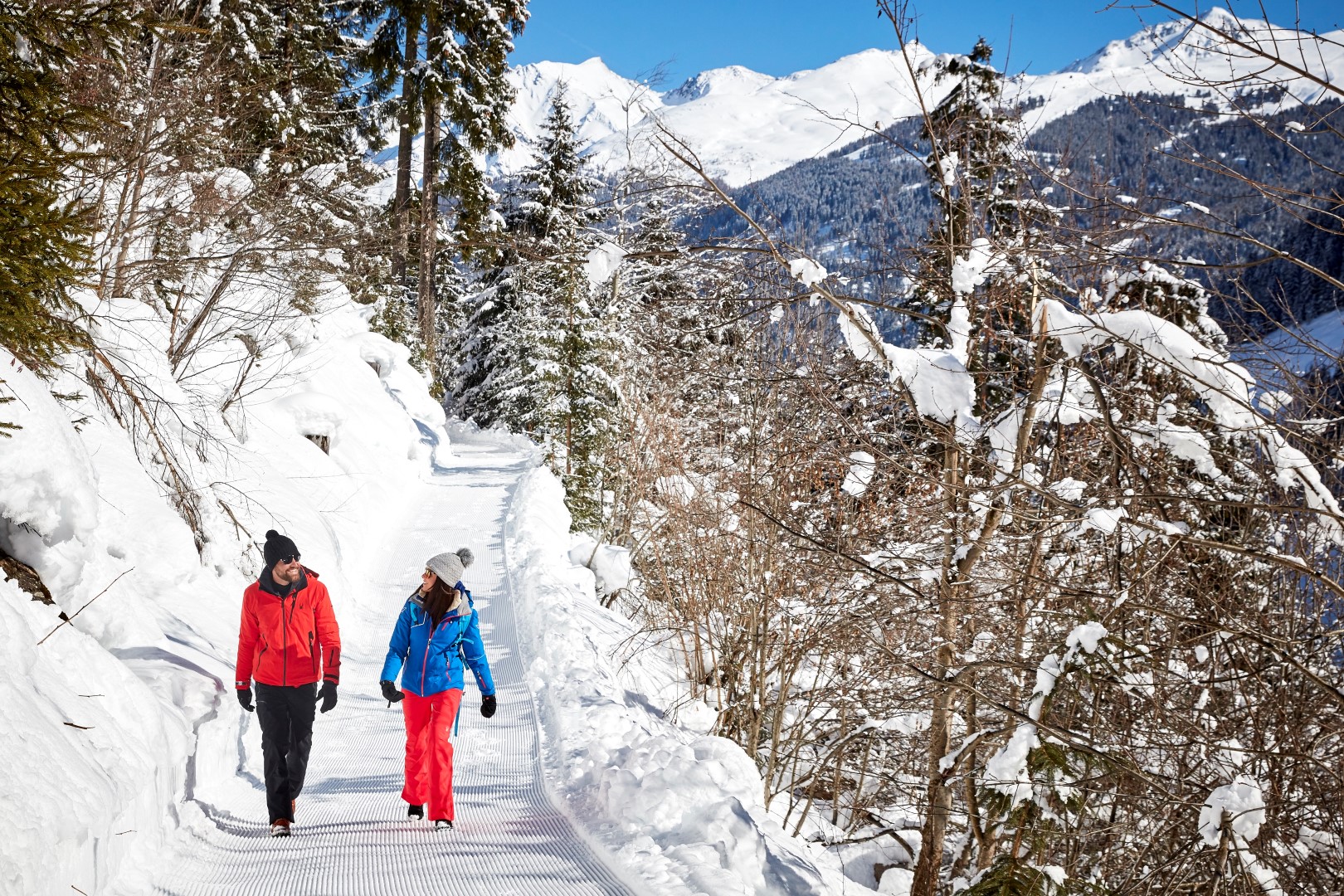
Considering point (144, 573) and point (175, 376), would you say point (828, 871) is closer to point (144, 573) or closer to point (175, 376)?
point (144, 573)

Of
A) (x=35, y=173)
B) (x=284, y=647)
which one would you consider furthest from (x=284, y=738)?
(x=35, y=173)

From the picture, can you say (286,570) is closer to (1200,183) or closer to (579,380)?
(1200,183)

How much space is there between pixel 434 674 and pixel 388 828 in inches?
40.4

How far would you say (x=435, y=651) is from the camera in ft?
18.7

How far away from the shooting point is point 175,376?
10711 mm

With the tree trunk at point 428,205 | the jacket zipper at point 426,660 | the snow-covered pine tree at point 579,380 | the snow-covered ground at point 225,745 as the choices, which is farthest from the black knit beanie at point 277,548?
the tree trunk at point 428,205

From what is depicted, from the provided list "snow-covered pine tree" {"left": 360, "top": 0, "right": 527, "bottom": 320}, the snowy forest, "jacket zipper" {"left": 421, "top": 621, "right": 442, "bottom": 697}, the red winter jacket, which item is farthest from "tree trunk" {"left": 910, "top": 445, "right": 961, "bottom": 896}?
"snow-covered pine tree" {"left": 360, "top": 0, "right": 527, "bottom": 320}

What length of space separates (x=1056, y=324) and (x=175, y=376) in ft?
35.6

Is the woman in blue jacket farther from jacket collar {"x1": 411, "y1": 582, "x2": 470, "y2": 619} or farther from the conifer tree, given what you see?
the conifer tree

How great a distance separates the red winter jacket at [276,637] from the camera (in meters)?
5.57

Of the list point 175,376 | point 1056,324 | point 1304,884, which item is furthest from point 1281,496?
point 175,376

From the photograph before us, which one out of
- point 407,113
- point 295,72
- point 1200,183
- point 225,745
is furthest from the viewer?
point 407,113

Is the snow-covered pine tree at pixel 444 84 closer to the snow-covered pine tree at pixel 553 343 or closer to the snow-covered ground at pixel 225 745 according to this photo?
the snow-covered pine tree at pixel 553 343

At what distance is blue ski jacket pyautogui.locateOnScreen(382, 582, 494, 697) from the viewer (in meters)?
5.68
